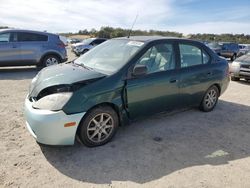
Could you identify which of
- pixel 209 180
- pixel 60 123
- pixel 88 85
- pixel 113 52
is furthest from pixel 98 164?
pixel 113 52

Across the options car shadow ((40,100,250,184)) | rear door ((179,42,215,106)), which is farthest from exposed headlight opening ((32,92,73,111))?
rear door ((179,42,215,106))

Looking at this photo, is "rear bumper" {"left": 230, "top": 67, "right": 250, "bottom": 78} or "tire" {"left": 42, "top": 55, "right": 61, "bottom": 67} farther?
"tire" {"left": 42, "top": 55, "right": 61, "bottom": 67}

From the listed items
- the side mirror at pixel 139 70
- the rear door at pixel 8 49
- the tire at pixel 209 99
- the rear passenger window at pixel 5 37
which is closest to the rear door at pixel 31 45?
the rear door at pixel 8 49

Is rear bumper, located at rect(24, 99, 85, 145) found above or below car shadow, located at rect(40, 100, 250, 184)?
above

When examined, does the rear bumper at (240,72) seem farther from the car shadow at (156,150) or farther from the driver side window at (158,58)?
the driver side window at (158,58)

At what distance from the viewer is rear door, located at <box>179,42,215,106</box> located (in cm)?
477

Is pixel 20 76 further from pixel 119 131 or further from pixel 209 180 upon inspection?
pixel 209 180

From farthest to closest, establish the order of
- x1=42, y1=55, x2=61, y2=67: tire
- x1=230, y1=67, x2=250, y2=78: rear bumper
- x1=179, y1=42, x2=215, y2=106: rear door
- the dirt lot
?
x1=42, y1=55, x2=61, y2=67: tire → x1=230, y1=67, x2=250, y2=78: rear bumper → x1=179, y1=42, x2=215, y2=106: rear door → the dirt lot

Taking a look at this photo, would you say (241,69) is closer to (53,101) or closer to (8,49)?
(53,101)

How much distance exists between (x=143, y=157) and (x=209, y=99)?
8.86ft

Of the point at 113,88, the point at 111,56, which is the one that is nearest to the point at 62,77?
the point at 113,88

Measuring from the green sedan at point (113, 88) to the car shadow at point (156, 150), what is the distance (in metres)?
0.27

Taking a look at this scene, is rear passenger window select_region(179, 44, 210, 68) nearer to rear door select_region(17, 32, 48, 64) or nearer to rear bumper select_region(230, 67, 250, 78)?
rear bumper select_region(230, 67, 250, 78)

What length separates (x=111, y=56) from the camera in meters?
4.36
